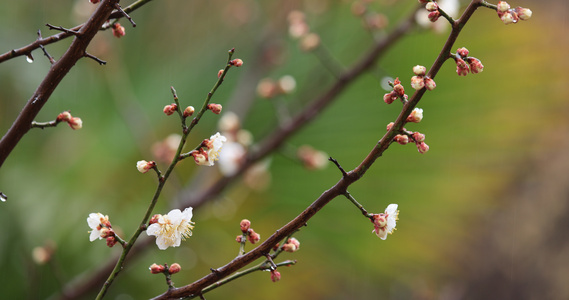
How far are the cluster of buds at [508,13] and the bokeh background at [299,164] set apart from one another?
0.51m

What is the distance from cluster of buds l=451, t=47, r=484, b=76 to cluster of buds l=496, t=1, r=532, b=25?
4 cm

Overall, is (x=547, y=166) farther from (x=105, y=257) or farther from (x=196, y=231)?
(x=105, y=257)

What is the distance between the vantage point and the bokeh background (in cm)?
115

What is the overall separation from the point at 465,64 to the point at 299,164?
60cm

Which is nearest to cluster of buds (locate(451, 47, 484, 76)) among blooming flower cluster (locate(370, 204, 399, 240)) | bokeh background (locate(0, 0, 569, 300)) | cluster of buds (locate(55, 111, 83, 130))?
blooming flower cluster (locate(370, 204, 399, 240))

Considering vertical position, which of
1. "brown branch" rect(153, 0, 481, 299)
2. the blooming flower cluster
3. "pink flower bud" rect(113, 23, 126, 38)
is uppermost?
"pink flower bud" rect(113, 23, 126, 38)

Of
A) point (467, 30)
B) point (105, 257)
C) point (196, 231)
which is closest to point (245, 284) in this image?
point (196, 231)

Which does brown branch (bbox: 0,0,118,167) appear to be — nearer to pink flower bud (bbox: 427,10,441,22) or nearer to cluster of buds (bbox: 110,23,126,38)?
cluster of buds (bbox: 110,23,126,38)

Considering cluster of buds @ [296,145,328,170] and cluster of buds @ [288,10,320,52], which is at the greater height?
cluster of buds @ [288,10,320,52]

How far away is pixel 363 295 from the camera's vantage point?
2.12 m

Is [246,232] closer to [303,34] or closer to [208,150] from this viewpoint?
[208,150]

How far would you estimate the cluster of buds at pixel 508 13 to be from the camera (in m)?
0.45

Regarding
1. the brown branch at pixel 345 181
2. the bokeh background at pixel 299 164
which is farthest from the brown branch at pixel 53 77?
the bokeh background at pixel 299 164

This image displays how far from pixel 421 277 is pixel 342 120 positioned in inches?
17.9
